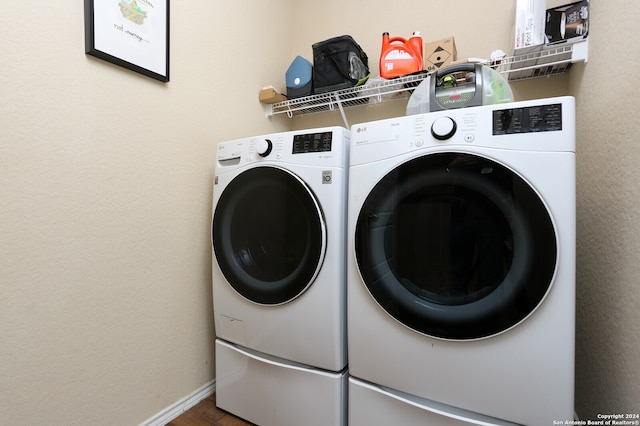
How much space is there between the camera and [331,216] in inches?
39.8

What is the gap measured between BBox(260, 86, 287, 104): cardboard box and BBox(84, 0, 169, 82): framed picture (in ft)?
1.84

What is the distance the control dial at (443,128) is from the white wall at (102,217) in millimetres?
975

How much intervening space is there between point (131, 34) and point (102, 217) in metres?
0.65

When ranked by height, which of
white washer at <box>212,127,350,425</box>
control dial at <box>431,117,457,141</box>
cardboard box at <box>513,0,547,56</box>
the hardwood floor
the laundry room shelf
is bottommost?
the hardwood floor

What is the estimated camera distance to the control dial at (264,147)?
3.78ft

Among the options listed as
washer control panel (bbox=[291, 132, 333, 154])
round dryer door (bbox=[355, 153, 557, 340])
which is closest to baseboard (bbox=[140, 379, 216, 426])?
round dryer door (bbox=[355, 153, 557, 340])

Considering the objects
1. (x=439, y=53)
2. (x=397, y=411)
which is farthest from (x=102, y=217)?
(x=439, y=53)

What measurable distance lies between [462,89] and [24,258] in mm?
1427

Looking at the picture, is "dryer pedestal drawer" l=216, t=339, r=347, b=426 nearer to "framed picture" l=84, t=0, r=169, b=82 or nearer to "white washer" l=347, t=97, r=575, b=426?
"white washer" l=347, t=97, r=575, b=426

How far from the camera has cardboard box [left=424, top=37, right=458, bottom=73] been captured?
1.43 meters

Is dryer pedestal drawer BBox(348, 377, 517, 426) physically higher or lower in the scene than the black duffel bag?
lower

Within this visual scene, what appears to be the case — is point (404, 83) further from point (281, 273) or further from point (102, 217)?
point (102, 217)

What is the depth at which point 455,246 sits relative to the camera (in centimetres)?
85

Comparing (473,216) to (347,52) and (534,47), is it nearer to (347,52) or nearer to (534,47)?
(534,47)
